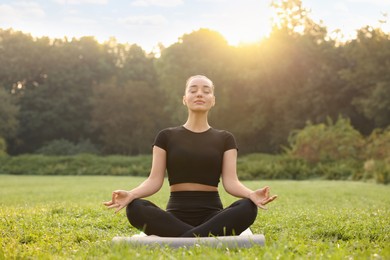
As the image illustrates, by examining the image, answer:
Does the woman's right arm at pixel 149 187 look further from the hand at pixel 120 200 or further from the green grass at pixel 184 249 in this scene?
the green grass at pixel 184 249

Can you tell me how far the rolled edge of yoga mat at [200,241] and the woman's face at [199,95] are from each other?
58.5 inches

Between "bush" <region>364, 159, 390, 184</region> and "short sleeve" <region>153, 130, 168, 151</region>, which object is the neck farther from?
"bush" <region>364, 159, 390, 184</region>

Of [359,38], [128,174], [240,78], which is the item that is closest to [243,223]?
[128,174]

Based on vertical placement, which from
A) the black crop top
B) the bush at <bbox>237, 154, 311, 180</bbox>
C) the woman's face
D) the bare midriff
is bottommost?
the bush at <bbox>237, 154, 311, 180</bbox>

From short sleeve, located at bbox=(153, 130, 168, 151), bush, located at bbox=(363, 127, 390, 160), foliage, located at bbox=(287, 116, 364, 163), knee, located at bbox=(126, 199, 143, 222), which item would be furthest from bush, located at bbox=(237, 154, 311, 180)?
knee, located at bbox=(126, 199, 143, 222)

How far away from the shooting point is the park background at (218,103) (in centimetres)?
2722

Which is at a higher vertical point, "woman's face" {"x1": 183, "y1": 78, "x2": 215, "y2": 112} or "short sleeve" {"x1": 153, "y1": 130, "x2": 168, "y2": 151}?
"woman's face" {"x1": 183, "y1": 78, "x2": 215, "y2": 112}

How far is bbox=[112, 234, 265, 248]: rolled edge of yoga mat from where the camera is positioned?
4311 millimetres

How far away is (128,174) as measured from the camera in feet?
104

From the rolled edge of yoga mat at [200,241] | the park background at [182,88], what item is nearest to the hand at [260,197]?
the rolled edge of yoga mat at [200,241]

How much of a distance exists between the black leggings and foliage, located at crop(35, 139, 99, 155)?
41370mm

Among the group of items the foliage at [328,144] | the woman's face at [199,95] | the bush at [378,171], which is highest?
the woman's face at [199,95]

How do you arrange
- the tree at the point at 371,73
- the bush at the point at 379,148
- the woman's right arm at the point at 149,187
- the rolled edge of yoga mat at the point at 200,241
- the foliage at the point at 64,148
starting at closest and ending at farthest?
the rolled edge of yoga mat at the point at 200,241, the woman's right arm at the point at 149,187, the bush at the point at 379,148, the tree at the point at 371,73, the foliage at the point at 64,148

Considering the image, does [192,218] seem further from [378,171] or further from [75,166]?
[75,166]
